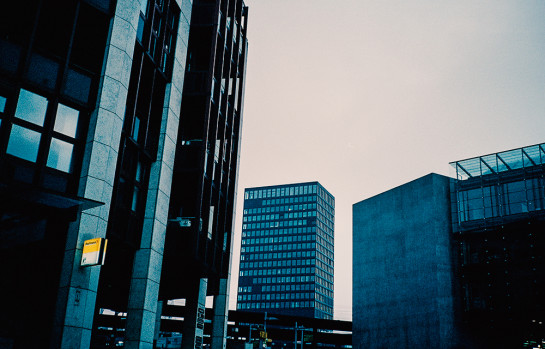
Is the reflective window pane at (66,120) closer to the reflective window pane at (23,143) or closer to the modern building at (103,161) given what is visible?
the modern building at (103,161)

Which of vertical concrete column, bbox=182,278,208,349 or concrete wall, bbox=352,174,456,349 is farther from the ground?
concrete wall, bbox=352,174,456,349

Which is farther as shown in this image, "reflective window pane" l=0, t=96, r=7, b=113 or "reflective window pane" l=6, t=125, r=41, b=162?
"reflective window pane" l=6, t=125, r=41, b=162

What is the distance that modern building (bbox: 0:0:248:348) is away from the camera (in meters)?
19.4

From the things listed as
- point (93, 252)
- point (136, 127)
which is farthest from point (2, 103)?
point (136, 127)

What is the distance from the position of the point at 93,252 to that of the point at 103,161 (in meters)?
4.19

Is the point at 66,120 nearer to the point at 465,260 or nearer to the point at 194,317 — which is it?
the point at 194,317

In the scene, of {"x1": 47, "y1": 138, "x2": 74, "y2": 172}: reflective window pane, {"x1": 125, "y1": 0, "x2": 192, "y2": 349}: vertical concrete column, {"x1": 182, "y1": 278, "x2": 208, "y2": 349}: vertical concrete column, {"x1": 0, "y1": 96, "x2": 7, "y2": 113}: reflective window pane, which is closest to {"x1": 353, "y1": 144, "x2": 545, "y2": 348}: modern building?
{"x1": 182, "y1": 278, "x2": 208, "y2": 349}: vertical concrete column

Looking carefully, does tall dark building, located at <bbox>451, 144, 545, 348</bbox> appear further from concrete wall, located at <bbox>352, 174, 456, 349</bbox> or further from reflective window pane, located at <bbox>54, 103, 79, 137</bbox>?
reflective window pane, located at <bbox>54, 103, 79, 137</bbox>

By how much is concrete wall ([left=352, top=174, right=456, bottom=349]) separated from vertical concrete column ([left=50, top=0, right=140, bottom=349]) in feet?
167

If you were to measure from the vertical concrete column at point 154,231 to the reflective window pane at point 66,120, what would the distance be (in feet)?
21.5

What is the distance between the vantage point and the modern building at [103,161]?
19.4 metres

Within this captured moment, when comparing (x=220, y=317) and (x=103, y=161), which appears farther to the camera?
(x=220, y=317)

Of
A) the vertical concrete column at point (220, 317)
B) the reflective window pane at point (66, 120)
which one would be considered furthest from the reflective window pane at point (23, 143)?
the vertical concrete column at point (220, 317)

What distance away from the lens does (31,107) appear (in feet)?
65.7
